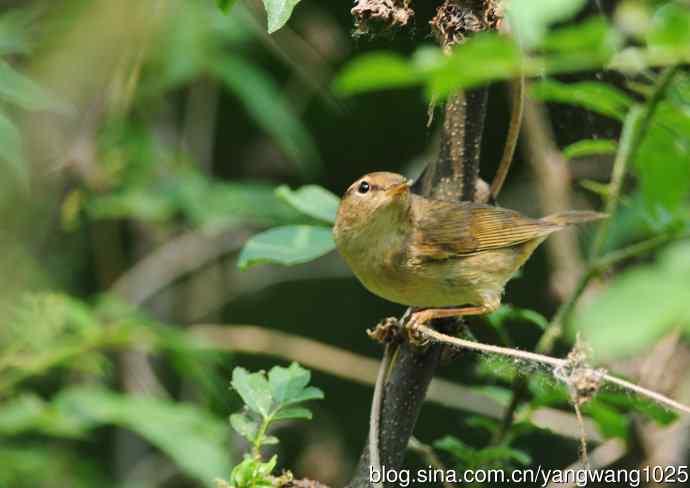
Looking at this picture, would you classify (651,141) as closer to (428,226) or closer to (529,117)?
(428,226)

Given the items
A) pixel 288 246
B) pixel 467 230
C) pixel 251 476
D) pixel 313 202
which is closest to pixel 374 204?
pixel 467 230

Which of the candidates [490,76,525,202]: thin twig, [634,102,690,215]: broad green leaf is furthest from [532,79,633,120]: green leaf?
[490,76,525,202]: thin twig

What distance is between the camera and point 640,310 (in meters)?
0.86

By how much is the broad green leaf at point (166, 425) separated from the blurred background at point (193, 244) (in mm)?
10

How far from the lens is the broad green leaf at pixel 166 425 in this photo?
3.60 meters

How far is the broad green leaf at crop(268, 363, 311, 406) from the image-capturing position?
1932 mm

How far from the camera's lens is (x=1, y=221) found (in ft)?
16.1

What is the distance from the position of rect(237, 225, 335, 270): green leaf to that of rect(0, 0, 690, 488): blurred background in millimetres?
1030

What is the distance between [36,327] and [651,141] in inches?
100

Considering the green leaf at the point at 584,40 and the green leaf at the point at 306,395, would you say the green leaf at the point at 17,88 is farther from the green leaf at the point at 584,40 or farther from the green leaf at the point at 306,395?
the green leaf at the point at 584,40

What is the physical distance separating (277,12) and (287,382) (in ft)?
2.50

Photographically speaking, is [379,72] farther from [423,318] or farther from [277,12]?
[423,318]

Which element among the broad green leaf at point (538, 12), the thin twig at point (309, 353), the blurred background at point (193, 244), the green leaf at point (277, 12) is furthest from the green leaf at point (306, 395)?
the thin twig at point (309, 353)

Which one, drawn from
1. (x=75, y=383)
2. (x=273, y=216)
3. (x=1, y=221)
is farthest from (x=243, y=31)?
(x=75, y=383)
